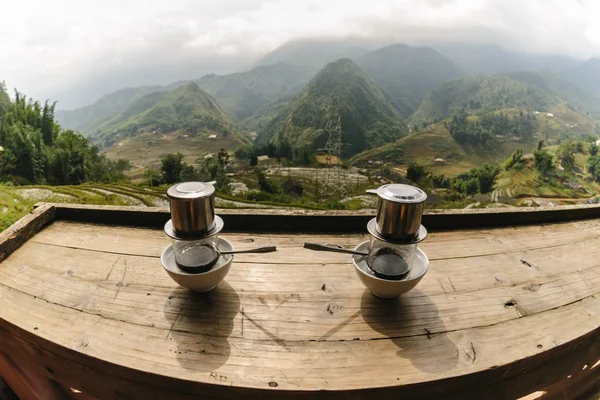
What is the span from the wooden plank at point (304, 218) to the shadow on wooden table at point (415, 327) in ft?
1.64

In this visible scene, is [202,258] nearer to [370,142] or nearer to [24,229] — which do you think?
[24,229]

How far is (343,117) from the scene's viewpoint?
85.5 metres

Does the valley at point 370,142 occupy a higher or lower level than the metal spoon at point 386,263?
lower

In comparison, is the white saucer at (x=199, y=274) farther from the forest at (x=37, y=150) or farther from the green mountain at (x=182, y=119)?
the green mountain at (x=182, y=119)

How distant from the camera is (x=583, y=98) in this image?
159m

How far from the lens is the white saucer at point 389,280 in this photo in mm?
1035

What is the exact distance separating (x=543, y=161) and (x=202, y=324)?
198 feet

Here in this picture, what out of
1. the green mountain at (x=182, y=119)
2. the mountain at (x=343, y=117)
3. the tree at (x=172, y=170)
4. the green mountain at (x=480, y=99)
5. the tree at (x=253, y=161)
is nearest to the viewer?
the tree at (x=172, y=170)

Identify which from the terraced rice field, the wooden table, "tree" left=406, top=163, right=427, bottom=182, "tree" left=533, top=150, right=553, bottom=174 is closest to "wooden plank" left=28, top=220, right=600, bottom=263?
the wooden table

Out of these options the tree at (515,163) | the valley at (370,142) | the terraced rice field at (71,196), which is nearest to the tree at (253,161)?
the valley at (370,142)

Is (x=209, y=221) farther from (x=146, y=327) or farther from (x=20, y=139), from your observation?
(x=20, y=139)

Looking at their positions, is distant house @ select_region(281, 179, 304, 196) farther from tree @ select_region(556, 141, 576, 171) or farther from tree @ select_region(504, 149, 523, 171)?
tree @ select_region(556, 141, 576, 171)

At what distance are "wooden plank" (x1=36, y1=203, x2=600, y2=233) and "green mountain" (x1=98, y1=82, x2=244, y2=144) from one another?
96.7 m

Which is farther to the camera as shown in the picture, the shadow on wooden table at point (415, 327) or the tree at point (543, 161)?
the tree at point (543, 161)
